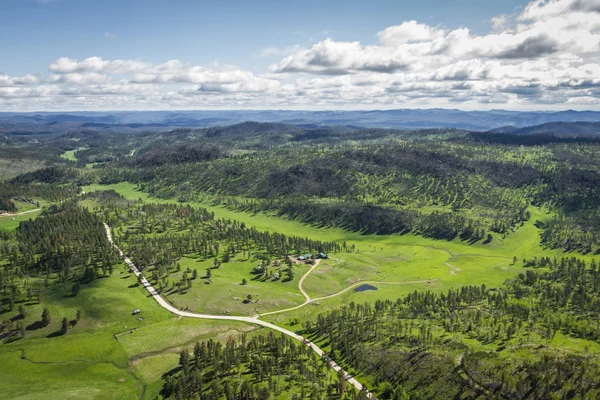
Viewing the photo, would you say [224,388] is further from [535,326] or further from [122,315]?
[535,326]

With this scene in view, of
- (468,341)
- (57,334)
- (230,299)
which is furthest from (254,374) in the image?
(57,334)

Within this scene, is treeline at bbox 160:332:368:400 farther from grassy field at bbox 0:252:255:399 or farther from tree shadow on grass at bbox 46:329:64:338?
tree shadow on grass at bbox 46:329:64:338

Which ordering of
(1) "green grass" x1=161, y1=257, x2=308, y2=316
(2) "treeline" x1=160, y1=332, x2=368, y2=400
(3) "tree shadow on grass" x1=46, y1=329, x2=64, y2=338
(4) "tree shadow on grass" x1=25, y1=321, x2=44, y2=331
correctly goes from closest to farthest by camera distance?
(2) "treeline" x1=160, y1=332, x2=368, y2=400 < (3) "tree shadow on grass" x1=46, y1=329, x2=64, y2=338 < (4) "tree shadow on grass" x1=25, y1=321, x2=44, y2=331 < (1) "green grass" x1=161, y1=257, x2=308, y2=316

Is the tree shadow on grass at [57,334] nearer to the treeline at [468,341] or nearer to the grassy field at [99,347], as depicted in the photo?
the grassy field at [99,347]

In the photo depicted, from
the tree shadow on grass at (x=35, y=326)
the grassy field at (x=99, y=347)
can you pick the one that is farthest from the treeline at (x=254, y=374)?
the tree shadow on grass at (x=35, y=326)

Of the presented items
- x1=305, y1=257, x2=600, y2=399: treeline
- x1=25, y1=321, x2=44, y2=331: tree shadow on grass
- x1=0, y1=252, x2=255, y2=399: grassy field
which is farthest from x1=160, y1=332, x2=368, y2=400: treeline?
x1=25, y1=321, x2=44, y2=331: tree shadow on grass

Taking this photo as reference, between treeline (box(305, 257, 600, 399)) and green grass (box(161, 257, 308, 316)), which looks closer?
treeline (box(305, 257, 600, 399))

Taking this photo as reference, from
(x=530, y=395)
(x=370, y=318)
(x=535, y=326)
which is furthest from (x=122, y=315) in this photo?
(x=535, y=326)
